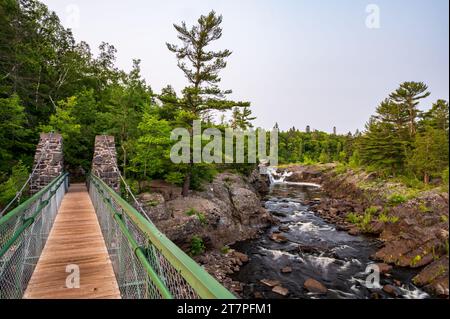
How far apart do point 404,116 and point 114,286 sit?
16.9 m

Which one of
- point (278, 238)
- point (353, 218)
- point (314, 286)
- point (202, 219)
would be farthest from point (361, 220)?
point (202, 219)

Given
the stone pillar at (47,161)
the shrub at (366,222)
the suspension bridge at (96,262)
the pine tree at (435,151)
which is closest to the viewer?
the pine tree at (435,151)

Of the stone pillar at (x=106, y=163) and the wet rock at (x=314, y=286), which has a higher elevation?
the stone pillar at (x=106, y=163)

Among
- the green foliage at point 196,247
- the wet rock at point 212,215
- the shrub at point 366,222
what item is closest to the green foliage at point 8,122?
the wet rock at point 212,215

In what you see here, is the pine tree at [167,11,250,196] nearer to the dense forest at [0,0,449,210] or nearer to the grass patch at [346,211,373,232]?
the dense forest at [0,0,449,210]

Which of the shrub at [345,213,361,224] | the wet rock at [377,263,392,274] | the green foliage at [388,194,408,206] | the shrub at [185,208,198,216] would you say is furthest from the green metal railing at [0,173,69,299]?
the shrub at [345,213,361,224]

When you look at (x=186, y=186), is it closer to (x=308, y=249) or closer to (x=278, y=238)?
A: (x=278, y=238)

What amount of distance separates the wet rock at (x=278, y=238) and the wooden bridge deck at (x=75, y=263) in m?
11.1

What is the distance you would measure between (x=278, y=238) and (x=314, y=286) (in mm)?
5099

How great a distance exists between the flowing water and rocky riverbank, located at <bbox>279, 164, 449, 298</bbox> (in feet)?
2.20

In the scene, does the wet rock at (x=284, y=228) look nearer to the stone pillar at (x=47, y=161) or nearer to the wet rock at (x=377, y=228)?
the wet rock at (x=377, y=228)

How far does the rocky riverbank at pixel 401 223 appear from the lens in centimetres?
935

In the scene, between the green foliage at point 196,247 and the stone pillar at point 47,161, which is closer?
the stone pillar at point 47,161
